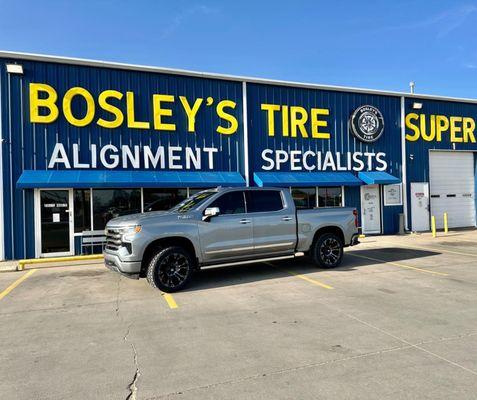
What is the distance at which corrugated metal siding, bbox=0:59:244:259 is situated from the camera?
12641mm

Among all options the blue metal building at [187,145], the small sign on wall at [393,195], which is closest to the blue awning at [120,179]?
the blue metal building at [187,145]

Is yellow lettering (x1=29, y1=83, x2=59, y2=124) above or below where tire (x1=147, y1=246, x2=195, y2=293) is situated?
above

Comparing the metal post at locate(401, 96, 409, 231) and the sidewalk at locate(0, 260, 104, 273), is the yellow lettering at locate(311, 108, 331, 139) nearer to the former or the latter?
the metal post at locate(401, 96, 409, 231)

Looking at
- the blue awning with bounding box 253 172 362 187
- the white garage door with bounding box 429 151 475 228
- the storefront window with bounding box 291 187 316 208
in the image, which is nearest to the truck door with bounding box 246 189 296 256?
the blue awning with bounding box 253 172 362 187

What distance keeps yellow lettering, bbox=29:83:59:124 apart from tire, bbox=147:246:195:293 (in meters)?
8.28

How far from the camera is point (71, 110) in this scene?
13250 millimetres

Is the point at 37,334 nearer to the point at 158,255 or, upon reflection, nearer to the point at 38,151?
the point at 158,255

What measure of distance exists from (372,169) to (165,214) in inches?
507

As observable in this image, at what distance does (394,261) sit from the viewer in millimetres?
10547

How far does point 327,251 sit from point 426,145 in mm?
12688

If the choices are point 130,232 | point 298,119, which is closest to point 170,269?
point 130,232

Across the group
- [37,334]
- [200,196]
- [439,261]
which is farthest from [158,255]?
[439,261]

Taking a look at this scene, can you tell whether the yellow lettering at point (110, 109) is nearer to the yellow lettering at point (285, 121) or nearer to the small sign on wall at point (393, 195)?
the yellow lettering at point (285, 121)

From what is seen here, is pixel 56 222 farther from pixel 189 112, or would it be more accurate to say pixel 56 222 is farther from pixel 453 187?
pixel 453 187
